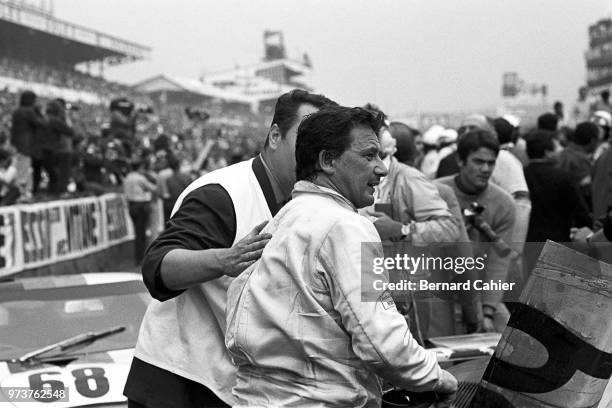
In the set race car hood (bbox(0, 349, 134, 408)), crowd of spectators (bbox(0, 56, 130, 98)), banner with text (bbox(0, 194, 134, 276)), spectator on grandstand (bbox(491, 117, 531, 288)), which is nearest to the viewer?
race car hood (bbox(0, 349, 134, 408))

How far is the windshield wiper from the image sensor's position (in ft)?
16.5

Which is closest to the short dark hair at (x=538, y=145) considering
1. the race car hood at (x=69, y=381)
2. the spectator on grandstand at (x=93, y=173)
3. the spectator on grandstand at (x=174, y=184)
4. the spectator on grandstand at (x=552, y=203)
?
the spectator on grandstand at (x=552, y=203)

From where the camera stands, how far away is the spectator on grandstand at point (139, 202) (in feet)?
48.7

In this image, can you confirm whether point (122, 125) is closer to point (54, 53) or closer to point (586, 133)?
point (586, 133)

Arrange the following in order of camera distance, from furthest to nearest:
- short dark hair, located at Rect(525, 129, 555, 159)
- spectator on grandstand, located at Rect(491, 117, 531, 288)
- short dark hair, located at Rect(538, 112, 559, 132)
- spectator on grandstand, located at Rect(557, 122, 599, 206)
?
short dark hair, located at Rect(538, 112, 559, 132), spectator on grandstand, located at Rect(557, 122, 599, 206), short dark hair, located at Rect(525, 129, 555, 159), spectator on grandstand, located at Rect(491, 117, 531, 288)

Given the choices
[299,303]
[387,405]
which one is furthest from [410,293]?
[299,303]

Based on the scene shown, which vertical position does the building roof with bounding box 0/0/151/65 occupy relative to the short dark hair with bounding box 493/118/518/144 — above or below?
above

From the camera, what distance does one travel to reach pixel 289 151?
10.8 ft

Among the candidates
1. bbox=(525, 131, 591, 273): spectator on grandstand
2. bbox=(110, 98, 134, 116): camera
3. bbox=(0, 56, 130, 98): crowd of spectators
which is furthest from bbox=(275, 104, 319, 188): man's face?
bbox=(0, 56, 130, 98): crowd of spectators

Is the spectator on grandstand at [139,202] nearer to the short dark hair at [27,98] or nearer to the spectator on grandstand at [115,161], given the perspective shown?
the short dark hair at [27,98]

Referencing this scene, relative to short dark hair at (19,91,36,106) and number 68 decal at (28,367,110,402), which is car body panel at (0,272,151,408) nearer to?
number 68 decal at (28,367,110,402)

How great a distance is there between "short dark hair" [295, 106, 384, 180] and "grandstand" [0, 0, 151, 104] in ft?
102

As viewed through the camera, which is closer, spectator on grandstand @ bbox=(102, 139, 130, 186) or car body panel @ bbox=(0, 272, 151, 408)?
car body panel @ bbox=(0, 272, 151, 408)

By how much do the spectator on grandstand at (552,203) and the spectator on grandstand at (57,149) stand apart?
9.20m
